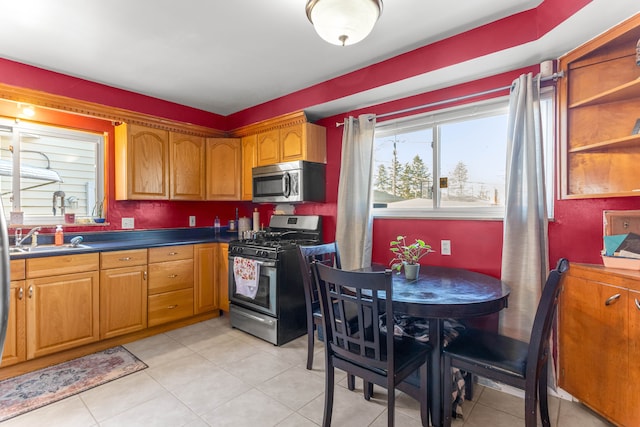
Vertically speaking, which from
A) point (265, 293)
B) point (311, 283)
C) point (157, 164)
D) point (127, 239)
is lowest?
point (265, 293)

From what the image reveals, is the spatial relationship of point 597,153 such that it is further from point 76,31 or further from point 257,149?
point 76,31

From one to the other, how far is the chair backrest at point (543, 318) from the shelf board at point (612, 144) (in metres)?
0.82

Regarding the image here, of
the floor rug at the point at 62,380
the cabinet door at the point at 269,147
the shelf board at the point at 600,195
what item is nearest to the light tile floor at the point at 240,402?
the floor rug at the point at 62,380

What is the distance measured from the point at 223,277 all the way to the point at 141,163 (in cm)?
148

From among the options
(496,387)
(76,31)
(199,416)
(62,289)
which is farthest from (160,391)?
(76,31)

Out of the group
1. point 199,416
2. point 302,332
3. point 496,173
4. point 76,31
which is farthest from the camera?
point 302,332

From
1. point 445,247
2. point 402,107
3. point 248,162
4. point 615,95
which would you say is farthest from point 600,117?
point 248,162

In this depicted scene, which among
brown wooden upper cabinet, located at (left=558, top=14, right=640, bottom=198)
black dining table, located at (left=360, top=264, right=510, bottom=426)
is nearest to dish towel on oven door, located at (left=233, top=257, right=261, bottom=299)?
black dining table, located at (left=360, top=264, right=510, bottom=426)

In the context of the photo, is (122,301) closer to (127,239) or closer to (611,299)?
(127,239)

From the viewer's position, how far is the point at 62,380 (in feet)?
7.82

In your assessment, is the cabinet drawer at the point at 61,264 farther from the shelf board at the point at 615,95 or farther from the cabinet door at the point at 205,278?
the shelf board at the point at 615,95

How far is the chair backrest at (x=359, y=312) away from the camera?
62.0 inches

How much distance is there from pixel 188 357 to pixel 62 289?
3.75 ft

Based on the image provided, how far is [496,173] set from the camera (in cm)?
251
